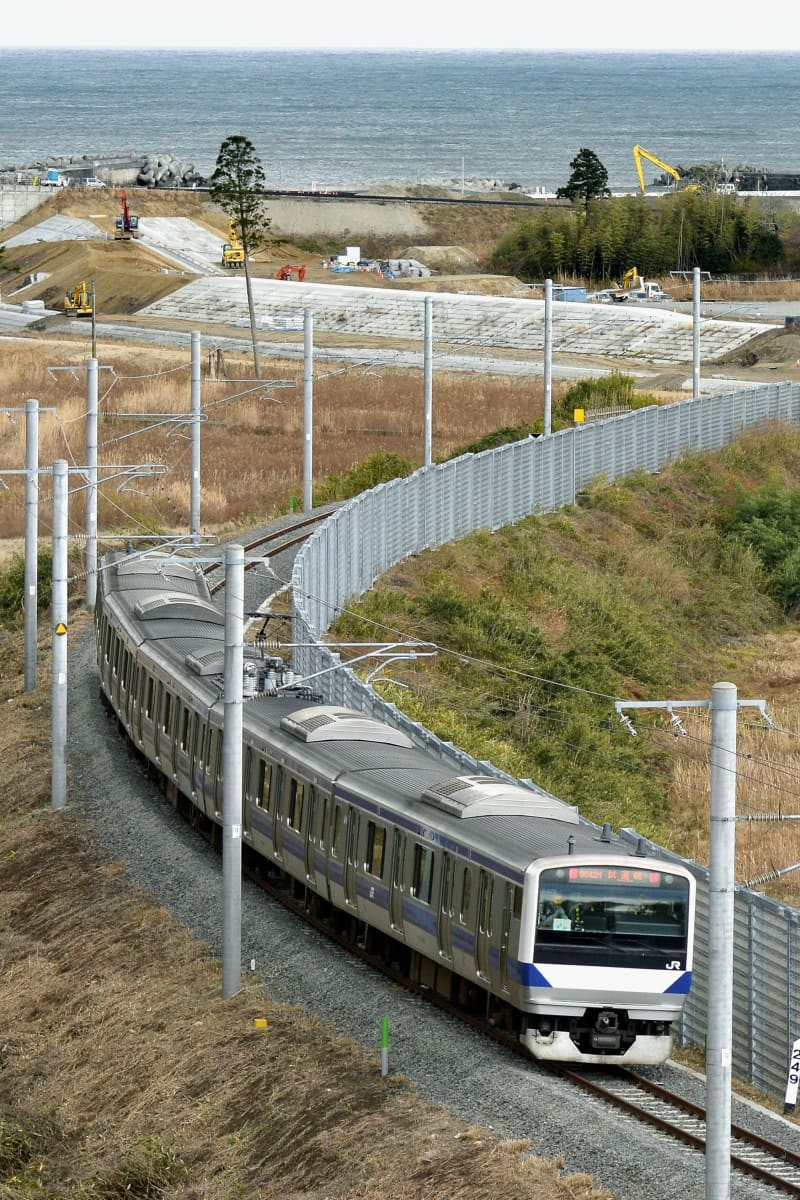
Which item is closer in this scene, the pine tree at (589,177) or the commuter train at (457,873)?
the commuter train at (457,873)

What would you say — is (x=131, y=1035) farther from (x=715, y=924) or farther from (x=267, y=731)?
(x=715, y=924)

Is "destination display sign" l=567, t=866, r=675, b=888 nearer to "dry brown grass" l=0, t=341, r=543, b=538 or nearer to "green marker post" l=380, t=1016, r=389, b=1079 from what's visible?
"green marker post" l=380, t=1016, r=389, b=1079

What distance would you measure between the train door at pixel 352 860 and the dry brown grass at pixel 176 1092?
1.50 meters

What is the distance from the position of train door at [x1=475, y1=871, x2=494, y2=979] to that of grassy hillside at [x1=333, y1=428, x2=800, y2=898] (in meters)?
6.94

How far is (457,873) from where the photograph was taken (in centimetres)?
1897

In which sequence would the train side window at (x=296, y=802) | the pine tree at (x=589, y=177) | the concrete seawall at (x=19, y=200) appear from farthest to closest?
the concrete seawall at (x=19, y=200)
the pine tree at (x=589, y=177)
the train side window at (x=296, y=802)

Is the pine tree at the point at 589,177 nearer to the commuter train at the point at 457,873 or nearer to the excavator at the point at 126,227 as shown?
the excavator at the point at 126,227

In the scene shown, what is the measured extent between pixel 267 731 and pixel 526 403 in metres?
48.4

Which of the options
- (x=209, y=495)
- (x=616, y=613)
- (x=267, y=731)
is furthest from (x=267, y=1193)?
(x=209, y=495)

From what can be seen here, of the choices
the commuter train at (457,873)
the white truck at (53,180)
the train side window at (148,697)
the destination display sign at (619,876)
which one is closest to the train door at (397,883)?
the commuter train at (457,873)

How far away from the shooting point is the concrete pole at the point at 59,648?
2847 cm

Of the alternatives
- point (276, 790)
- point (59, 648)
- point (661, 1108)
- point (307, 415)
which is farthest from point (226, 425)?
point (661, 1108)

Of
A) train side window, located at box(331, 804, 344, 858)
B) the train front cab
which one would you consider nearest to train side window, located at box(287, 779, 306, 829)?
train side window, located at box(331, 804, 344, 858)

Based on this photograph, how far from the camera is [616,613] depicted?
43219 millimetres
